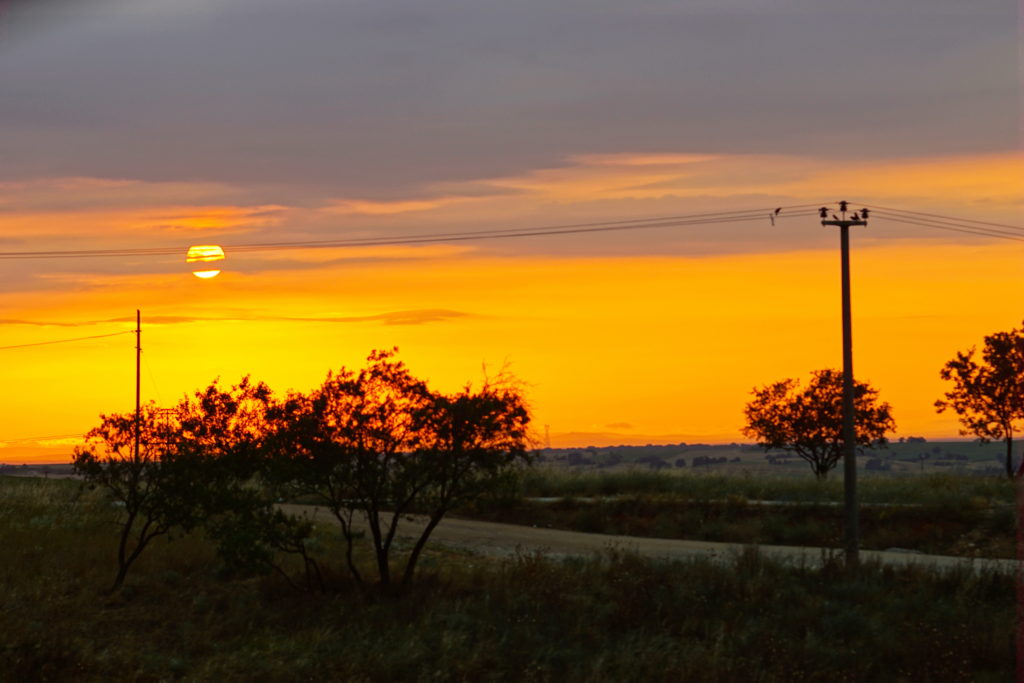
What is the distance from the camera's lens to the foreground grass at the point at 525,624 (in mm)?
23281

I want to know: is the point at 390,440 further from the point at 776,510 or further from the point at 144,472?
the point at 776,510

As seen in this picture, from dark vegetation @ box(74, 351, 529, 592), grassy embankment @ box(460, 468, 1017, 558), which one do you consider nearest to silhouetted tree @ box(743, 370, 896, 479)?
grassy embankment @ box(460, 468, 1017, 558)

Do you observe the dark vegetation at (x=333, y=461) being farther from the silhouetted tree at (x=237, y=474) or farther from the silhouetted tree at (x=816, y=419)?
the silhouetted tree at (x=816, y=419)

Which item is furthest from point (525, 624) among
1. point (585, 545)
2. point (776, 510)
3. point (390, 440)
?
point (776, 510)

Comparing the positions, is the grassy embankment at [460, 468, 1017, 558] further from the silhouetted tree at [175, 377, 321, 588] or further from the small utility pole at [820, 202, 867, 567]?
the silhouetted tree at [175, 377, 321, 588]

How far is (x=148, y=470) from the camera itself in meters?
28.5

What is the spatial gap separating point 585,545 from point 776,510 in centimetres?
980

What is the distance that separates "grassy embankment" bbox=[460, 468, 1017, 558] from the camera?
1547 inches

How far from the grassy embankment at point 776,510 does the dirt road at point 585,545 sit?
169cm

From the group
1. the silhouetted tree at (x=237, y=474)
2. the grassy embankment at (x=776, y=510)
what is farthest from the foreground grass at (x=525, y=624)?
the grassy embankment at (x=776, y=510)

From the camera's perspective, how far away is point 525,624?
2533 centimetres

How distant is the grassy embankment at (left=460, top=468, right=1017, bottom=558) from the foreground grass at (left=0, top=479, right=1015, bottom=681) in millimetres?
10779

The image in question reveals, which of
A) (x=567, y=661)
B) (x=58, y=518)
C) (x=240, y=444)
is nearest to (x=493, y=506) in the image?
(x=58, y=518)

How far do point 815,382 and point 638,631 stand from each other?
36.4 metres
